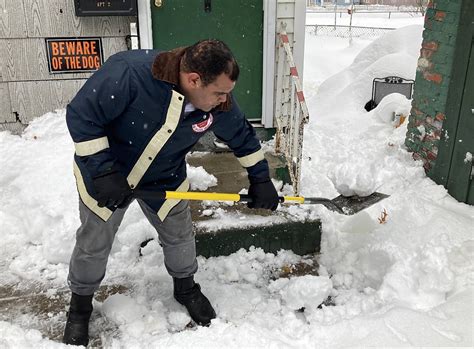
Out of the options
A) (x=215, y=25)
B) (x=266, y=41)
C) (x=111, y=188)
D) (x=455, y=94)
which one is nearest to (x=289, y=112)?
(x=266, y=41)

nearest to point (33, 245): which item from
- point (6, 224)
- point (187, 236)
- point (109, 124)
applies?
point (6, 224)

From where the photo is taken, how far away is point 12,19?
4.90 metres

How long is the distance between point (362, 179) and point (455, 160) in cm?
114

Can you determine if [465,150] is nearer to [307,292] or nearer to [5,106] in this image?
[307,292]

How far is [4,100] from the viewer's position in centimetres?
513

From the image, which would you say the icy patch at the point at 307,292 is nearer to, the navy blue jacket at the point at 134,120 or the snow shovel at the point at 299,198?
the snow shovel at the point at 299,198

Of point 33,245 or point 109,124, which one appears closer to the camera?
point 109,124

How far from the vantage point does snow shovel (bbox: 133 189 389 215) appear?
273 centimetres

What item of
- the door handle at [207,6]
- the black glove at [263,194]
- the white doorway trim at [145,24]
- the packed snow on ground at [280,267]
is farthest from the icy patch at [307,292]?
the door handle at [207,6]

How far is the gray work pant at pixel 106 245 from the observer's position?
2754 mm

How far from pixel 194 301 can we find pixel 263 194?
86 cm

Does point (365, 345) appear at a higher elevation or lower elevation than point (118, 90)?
lower

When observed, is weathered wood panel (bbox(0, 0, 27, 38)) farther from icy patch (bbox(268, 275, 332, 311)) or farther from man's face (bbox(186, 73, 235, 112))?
icy patch (bbox(268, 275, 332, 311))

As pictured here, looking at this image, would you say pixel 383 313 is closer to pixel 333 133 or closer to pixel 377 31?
pixel 333 133
